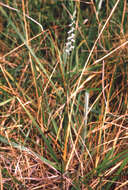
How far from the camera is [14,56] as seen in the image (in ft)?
4.53

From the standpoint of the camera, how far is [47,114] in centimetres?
109

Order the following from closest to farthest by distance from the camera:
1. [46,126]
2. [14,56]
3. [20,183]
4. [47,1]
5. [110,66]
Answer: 1. [20,183]
2. [46,126]
3. [110,66]
4. [14,56]
5. [47,1]

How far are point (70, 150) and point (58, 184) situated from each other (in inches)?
5.0

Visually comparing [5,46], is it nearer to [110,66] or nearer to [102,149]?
[110,66]

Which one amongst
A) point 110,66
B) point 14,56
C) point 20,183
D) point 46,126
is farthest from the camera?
point 14,56

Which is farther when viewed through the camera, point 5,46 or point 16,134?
point 5,46

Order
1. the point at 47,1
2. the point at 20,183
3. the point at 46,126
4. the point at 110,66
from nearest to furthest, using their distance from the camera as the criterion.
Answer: the point at 20,183 < the point at 46,126 < the point at 110,66 < the point at 47,1

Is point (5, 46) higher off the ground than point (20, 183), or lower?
higher

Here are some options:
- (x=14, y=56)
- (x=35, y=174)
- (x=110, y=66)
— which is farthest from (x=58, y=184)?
(x=14, y=56)

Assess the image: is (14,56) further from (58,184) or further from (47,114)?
(58,184)

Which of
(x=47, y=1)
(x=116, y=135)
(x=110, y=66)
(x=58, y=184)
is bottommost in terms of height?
(x=58, y=184)

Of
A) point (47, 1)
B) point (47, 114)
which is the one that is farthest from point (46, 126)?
point (47, 1)

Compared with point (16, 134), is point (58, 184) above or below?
below

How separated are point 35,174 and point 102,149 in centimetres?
26
